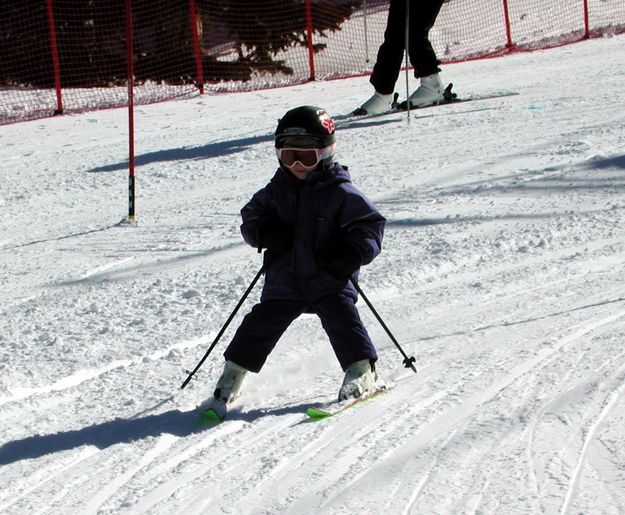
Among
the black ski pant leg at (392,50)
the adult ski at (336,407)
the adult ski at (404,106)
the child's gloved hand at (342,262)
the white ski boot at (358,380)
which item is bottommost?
the adult ski at (336,407)

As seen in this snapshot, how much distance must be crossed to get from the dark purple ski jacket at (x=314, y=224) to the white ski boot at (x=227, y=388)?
1.07 ft

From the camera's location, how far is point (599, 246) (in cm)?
687

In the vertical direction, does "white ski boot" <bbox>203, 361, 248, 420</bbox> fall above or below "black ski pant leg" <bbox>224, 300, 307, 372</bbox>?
below

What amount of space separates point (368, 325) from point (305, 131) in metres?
1.52

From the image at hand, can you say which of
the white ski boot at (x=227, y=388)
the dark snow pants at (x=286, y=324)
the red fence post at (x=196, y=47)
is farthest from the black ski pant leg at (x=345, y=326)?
the red fence post at (x=196, y=47)

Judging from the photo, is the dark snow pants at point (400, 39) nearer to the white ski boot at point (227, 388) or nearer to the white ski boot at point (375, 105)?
the white ski boot at point (375, 105)

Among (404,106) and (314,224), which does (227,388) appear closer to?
(314,224)

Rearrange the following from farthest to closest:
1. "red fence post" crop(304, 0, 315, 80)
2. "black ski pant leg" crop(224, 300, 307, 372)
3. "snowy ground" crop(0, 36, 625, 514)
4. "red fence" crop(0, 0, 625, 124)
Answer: "red fence post" crop(304, 0, 315, 80) < "red fence" crop(0, 0, 625, 124) < "black ski pant leg" crop(224, 300, 307, 372) < "snowy ground" crop(0, 36, 625, 514)

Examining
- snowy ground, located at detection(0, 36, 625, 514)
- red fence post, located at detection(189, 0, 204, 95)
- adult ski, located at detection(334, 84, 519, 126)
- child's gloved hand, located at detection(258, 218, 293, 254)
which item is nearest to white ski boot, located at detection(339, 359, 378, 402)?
snowy ground, located at detection(0, 36, 625, 514)

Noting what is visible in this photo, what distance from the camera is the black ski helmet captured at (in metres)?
4.46

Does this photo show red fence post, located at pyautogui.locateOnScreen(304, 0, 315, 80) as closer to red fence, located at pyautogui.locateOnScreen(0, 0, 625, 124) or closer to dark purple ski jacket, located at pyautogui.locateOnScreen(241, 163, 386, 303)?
red fence, located at pyautogui.locateOnScreen(0, 0, 625, 124)

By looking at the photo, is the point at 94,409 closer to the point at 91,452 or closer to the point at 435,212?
the point at 91,452

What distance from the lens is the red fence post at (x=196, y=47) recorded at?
51.4 feet

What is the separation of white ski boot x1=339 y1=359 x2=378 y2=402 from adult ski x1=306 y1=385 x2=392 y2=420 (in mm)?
20
